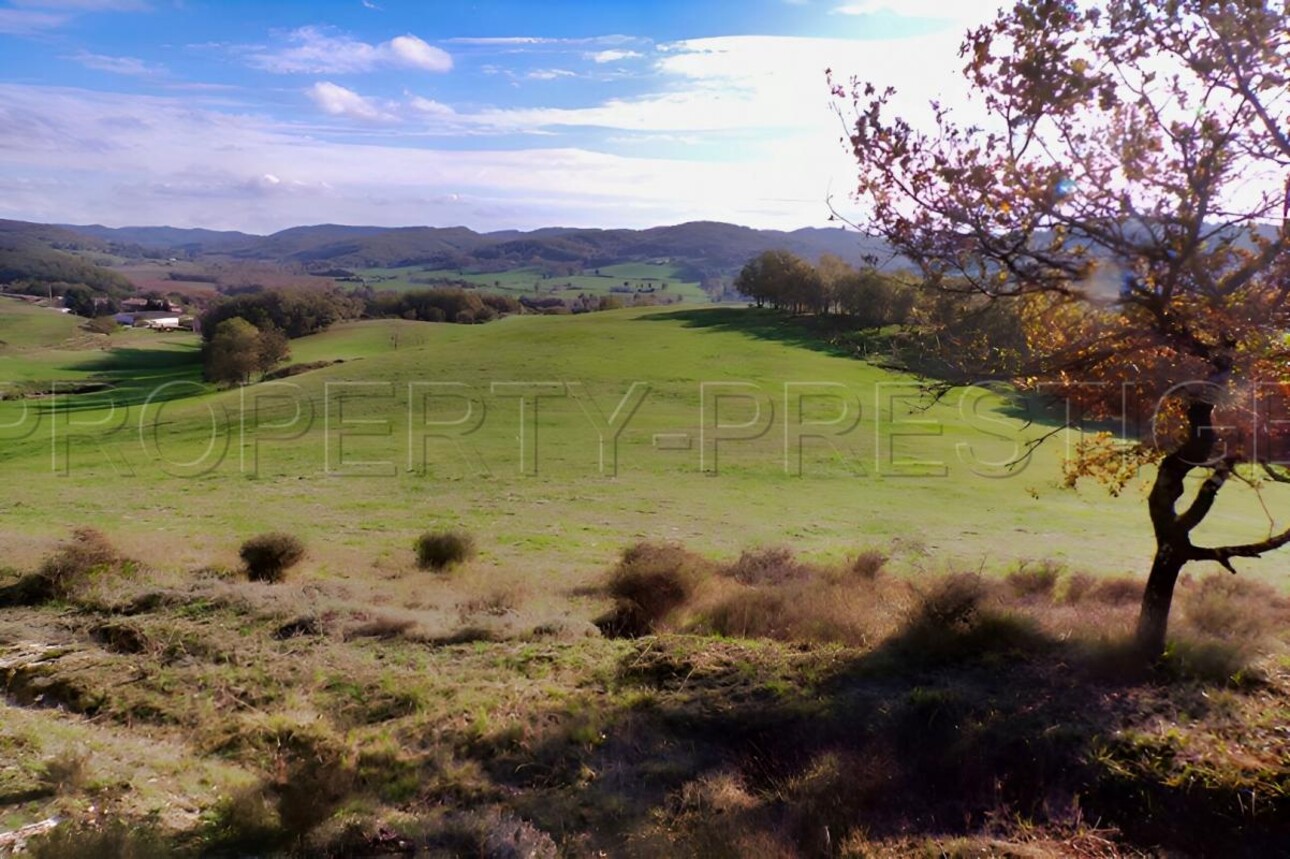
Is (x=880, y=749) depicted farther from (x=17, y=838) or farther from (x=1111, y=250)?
(x=17, y=838)

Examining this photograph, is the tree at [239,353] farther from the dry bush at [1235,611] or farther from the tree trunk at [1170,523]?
the tree trunk at [1170,523]

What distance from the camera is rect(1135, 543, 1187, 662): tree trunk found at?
8.64 m

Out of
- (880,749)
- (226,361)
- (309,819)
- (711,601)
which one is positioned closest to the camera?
(309,819)

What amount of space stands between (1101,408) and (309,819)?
962 centimetres

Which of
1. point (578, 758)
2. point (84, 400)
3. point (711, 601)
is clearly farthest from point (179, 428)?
point (578, 758)

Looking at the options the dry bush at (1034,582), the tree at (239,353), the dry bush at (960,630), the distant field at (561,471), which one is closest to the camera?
the dry bush at (960,630)

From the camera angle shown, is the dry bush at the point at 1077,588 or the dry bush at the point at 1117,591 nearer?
the dry bush at the point at 1117,591

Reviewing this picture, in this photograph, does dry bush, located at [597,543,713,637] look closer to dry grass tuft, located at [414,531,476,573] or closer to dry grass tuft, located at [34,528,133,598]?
dry grass tuft, located at [414,531,476,573]

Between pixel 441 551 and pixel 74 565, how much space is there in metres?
5.88

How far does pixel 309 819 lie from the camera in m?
6.23

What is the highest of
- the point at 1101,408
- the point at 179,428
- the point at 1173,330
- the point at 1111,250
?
the point at 1111,250

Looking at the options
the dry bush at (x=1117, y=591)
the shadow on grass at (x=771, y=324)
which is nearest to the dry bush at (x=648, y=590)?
the dry bush at (x=1117, y=591)

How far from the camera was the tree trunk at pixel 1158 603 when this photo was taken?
28.3 ft

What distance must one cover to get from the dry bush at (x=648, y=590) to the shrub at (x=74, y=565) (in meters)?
7.78
